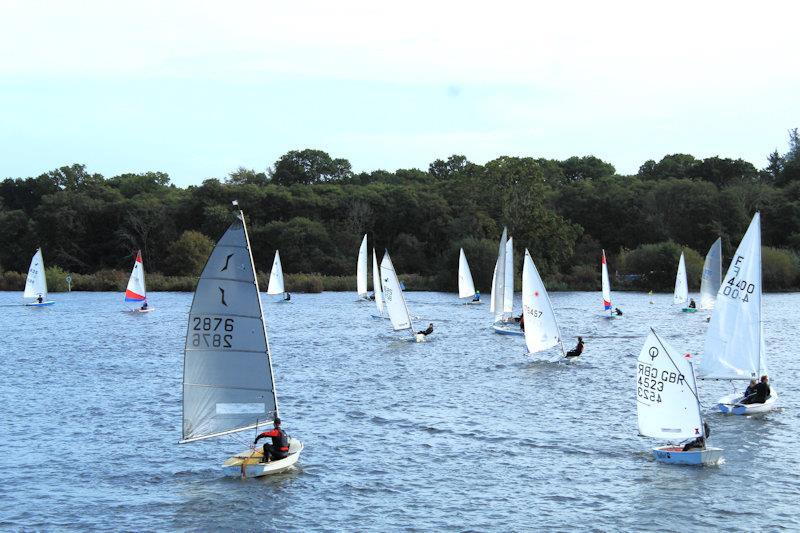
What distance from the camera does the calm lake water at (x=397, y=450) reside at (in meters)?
21.5

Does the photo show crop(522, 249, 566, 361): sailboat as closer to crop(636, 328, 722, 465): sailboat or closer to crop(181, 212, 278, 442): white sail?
crop(636, 328, 722, 465): sailboat

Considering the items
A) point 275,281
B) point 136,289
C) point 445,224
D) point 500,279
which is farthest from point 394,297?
point 445,224

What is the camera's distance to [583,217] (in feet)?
415

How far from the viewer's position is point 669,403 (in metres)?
25.2

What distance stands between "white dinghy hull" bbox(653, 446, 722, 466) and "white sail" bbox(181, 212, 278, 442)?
10.3 m

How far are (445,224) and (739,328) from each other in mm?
90483

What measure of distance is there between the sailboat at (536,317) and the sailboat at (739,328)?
39.1 ft

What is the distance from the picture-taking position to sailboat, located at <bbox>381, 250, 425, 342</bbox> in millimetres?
52062

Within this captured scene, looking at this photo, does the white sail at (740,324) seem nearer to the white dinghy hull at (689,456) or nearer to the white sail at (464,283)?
the white dinghy hull at (689,456)

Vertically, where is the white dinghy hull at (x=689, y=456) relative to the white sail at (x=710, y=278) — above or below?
below

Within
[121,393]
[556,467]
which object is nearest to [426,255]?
[121,393]

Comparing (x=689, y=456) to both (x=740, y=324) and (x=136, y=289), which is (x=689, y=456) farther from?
(x=136, y=289)

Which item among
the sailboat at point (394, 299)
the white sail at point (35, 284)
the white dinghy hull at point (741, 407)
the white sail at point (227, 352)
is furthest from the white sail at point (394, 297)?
the white sail at point (35, 284)

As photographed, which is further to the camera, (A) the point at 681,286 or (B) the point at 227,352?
(A) the point at 681,286
